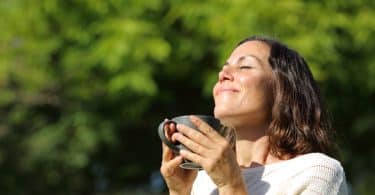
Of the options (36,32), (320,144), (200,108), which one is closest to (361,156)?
(200,108)

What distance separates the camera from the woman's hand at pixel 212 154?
92.4 inches

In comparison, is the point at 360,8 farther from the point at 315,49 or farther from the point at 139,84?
the point at 139,84

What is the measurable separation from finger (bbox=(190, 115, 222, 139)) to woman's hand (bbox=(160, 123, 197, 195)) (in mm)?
182

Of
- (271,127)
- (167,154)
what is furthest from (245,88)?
(167,154)

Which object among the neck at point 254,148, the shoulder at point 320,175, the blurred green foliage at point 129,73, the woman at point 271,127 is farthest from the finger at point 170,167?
the blurred green foliage at point 129,73

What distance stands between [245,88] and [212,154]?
0.37 m

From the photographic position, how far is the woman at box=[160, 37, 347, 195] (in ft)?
8.49

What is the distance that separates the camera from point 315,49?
22.9 ft

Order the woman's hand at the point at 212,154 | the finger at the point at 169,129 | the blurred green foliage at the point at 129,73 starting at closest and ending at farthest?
the woman's hand at the point at 212,154 → the finger at the point at 169,129 → the blurred green foliage at the point at 129,73

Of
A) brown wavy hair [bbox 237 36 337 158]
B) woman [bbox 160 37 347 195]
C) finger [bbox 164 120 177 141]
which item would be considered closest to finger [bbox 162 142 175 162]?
woman [bbox 160 37 347 195]

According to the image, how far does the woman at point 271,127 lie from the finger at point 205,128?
0.10m

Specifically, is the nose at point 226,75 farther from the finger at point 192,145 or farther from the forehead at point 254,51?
the finger at point 192,145

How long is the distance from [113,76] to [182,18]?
722mm

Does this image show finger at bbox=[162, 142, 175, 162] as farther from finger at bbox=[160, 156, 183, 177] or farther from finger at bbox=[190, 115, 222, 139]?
finger at bbox=[190, 115, 222, 139]
